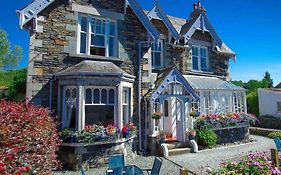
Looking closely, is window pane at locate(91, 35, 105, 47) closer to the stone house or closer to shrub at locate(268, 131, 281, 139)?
the stone house

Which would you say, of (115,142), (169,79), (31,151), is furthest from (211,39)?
(31,151)

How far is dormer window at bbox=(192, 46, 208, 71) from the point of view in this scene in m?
16.6

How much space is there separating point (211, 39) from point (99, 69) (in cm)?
1032

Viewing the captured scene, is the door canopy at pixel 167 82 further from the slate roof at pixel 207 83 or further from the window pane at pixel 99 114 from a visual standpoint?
the window pane at pixel 99 114

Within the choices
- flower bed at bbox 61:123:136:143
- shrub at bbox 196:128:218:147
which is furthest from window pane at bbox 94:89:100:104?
shrub at bbox 196:128:218:147

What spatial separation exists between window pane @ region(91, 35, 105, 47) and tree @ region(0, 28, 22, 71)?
32.5 metres

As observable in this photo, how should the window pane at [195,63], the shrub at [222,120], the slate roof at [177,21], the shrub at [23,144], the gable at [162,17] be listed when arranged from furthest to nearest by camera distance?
the slate roof at [177,21]
the window pane at [195,63]
the gable at [162,17]
the shrub at [222,120]
the shrub at [23,144]

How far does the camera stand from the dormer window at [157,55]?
14.9 meters

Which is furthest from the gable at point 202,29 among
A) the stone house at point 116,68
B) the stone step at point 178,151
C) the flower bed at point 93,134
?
the flower bed at point 93,134

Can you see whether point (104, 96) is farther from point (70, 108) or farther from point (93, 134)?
point (93, 134)

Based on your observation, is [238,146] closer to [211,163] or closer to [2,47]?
[211,163]

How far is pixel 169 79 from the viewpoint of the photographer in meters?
12.7

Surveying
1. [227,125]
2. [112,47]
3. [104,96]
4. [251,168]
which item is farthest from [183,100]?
[251,168]

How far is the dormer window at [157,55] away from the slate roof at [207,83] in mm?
2182
